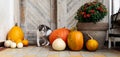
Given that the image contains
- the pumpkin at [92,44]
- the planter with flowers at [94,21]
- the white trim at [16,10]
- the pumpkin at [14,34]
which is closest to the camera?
the pumpkin at [92,44]

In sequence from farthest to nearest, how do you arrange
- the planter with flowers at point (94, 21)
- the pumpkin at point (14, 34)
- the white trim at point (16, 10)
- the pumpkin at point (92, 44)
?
the white trim at point (16, 10), the pumpkin at point (14, 34), the planter with flowers at point (94, 21), the pumpkin at point (92, 44)

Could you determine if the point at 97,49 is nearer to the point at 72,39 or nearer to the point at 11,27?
the point at 72,39

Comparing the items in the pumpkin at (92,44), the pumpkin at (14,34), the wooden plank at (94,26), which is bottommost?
Result: the pumpkin at (92,44)

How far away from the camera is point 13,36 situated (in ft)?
10.9

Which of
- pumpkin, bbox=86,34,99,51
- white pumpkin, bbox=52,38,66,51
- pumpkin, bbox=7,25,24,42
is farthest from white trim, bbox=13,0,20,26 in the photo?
pumpkin, bbox=86,34,99,51

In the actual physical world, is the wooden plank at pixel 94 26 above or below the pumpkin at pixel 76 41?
above

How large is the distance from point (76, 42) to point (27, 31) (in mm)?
1516

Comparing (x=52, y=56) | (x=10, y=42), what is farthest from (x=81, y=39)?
(x=10, y=42)

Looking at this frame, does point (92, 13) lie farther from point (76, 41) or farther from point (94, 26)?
point (76, 41)

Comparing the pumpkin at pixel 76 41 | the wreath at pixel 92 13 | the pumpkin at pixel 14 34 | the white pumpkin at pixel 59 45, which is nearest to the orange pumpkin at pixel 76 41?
the pumpkin at pixel 76 41

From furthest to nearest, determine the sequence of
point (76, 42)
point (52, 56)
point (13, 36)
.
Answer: point (13, 36) → point (76, 42) → point (52, 56)

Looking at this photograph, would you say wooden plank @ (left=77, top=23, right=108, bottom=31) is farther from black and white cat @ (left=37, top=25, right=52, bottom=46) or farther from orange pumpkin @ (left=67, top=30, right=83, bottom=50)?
black and white cat @ (left=37, top=25, right=52, bottom=46)

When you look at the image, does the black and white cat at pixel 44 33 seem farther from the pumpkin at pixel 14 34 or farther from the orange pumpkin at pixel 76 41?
the orange pumpkin at pixel 76 41

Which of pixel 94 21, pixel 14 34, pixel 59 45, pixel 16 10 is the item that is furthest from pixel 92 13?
pixel 16 10
